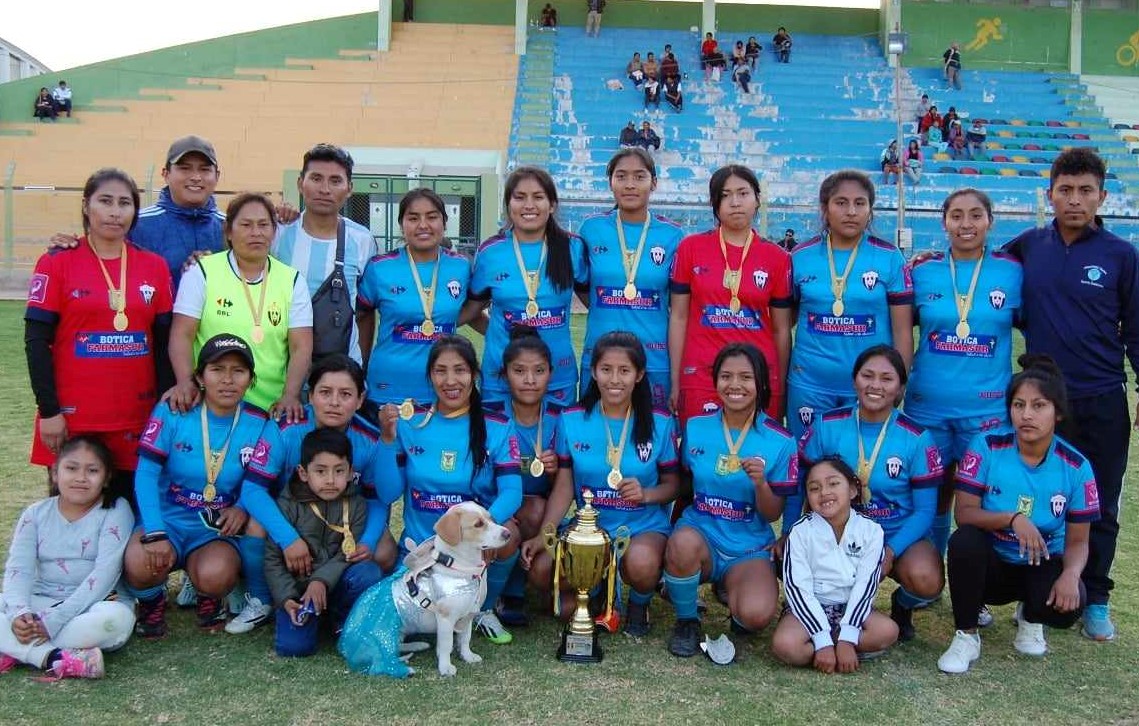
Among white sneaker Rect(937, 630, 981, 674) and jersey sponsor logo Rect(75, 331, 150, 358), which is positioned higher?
jersey sponsor logo Rect(75, 331, 150, 358)

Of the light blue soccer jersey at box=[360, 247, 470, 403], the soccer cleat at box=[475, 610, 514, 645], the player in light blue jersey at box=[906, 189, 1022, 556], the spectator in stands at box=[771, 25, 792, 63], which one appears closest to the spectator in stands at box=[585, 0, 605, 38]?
the spectator in stands at box=[771, 25, 792, 63]

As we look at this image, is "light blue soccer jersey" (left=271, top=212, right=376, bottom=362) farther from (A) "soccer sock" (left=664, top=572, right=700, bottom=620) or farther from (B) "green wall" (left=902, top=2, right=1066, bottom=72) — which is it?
(B) "green wall" (left=902, top=2, right=1066, bottom=72)

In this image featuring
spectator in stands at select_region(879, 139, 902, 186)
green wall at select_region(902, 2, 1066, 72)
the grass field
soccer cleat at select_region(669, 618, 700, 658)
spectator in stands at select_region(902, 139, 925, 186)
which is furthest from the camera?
green wall at select_region(902, 2, 1066, 72)

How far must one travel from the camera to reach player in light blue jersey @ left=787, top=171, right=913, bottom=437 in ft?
14.1

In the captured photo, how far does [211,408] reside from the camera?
400cm

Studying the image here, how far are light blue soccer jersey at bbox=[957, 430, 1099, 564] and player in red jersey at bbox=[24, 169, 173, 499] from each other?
3149 millimetres

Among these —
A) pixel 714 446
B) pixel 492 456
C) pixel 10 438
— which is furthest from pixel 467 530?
pixel 10 438

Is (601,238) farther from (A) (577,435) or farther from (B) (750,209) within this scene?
(A) (577,435)

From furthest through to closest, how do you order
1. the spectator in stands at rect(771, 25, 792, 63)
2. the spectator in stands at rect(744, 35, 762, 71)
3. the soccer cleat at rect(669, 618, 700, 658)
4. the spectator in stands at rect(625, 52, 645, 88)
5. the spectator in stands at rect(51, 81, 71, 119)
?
1. the spectator in stands at rect(771, 25, 792, 63)
2. the spectator in stands at rect(744, 35, 762, 71)
3. the spectator in stands at rect(625, 52, 645, 88)
4. the spectator in stands at rect(51, 81, 71, 119)
5. the soccer cleat at rect(669, 618, 700, 658)

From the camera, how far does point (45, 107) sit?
2448 cm

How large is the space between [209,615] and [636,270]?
2.20 meters

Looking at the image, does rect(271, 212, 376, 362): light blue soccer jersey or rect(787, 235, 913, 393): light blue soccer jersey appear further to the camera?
rect(271, 212, 376, 362): light blue soccer jersey

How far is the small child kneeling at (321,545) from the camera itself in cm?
365

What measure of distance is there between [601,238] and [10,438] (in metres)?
4.68
